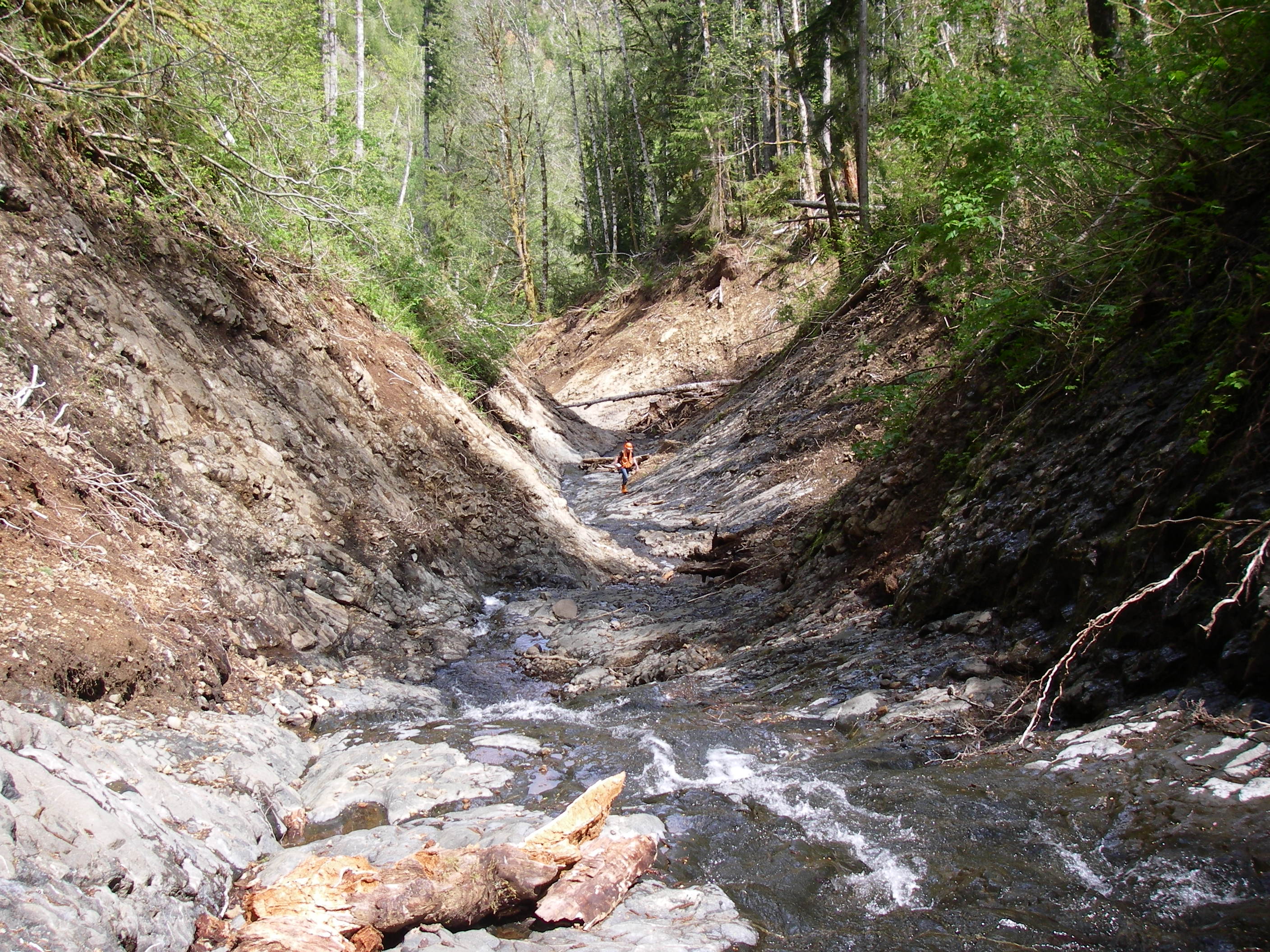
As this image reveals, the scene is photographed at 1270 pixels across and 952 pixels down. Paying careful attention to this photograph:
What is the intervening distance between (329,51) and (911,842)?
56.6 ft

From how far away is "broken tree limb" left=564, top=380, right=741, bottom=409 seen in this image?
2200 centimetres

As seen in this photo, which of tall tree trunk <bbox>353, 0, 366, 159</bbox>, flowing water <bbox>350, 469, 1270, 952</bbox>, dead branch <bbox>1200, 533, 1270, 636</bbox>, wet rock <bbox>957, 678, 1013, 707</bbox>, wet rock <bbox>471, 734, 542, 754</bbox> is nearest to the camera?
flowing water <bbox>350, 469, 1270, 952</bbox>

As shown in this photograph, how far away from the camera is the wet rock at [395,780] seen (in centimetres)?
409

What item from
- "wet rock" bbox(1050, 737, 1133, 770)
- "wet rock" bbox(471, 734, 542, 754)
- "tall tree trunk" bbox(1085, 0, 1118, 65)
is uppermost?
"tall tree trunk" bbox(1085, 0, 1118, 65)

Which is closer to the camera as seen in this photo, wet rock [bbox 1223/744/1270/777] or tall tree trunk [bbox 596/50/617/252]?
wet rock [bbox 1223/744/1270/777]

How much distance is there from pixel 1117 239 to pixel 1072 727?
10.9 feet

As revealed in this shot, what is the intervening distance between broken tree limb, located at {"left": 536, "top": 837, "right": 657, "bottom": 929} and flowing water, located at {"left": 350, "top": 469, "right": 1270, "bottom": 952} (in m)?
0.14

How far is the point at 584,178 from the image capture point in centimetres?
3478

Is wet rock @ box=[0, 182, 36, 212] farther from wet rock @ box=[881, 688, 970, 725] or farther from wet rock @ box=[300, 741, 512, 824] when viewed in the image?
wet rock @ box=[881, 688, 970, 725]

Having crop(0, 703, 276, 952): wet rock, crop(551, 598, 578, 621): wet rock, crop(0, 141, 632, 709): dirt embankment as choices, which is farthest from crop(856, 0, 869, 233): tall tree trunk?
crop(0, 703, 276, 952): wet rock

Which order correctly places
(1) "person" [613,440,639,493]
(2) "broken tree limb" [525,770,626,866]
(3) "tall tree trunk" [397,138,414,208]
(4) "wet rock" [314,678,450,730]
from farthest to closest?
(3) "tall tree trunk" [397,138,414,208] → (1) "person" [613,440,639,493] → (4) "wet rock" [314,678,450,730] → (2) "broken tree limb" [525,770,626,866]

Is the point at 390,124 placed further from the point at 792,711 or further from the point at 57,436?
the point at 792,711

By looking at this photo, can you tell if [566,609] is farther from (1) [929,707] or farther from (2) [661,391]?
(2) [661,391]

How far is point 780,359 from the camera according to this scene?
57.6ft
